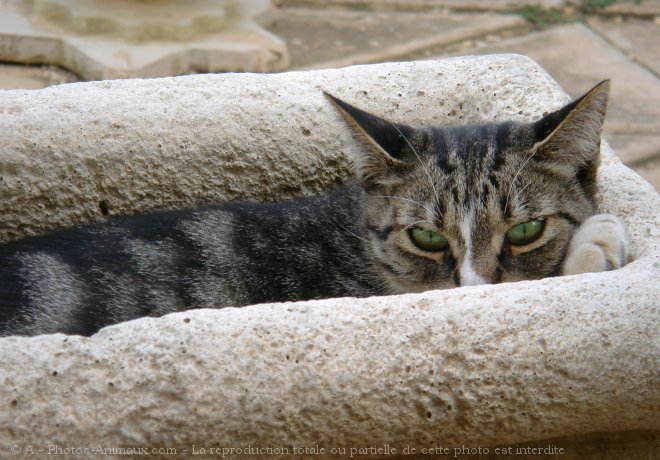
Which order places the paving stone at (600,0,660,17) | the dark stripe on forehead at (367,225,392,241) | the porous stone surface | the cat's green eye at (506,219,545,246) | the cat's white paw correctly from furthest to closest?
the paving stone at (600,0,660,17)
the porous stone surface
the dark stripe on forehead at (367,225,392,241)
the cat's green eye at (506,219,545,246)
the cat's white paw

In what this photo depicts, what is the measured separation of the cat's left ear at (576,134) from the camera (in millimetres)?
2123

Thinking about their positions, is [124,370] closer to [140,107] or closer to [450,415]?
[450,415]

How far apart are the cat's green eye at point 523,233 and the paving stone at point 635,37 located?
288 cm

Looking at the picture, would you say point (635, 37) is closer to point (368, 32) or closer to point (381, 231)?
point (368, 32)

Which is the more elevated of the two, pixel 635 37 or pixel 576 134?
pixel 635 37

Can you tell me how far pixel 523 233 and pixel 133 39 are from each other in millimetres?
2976

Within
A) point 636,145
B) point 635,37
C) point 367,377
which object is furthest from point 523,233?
point 635,37

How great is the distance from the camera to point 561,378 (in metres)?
1.65

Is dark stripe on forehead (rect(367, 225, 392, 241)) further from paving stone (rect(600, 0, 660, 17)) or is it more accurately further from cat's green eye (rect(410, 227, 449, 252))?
paving stone (rect(600, 0, 660, 17))

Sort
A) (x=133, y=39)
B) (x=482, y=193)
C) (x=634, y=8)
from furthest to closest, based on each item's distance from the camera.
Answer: (x=634, y=8) → (x=133, y=39) → (x=482, y=193)

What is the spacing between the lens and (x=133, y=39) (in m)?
4.70

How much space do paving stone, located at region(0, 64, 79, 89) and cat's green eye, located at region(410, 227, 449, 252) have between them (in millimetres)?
2647

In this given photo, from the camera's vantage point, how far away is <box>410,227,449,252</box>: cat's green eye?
2.35m

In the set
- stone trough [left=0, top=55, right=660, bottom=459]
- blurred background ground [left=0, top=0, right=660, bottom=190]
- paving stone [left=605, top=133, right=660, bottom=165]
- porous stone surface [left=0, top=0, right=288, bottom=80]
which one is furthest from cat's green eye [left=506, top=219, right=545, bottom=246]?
porous stone surface [left=0, top=0, right=288, bottom=80]
